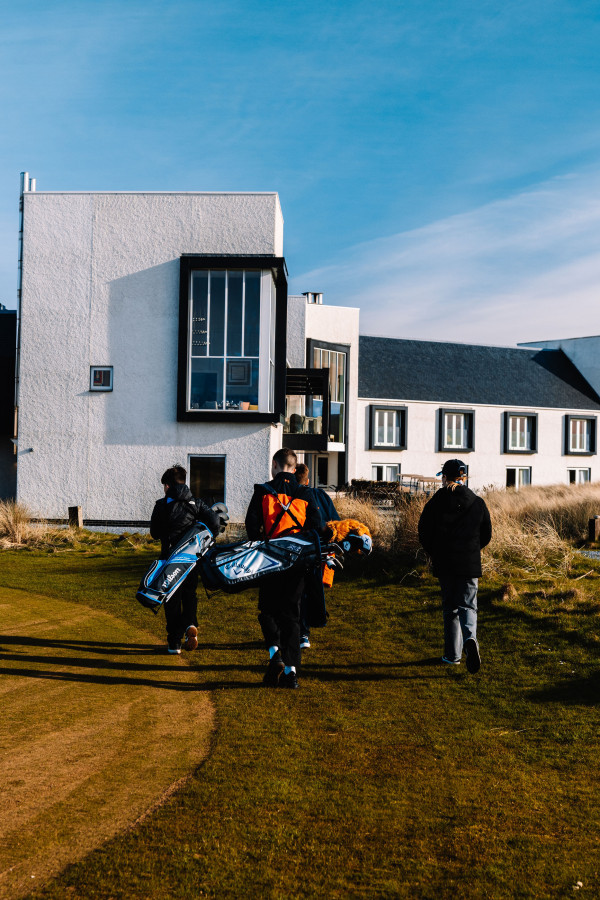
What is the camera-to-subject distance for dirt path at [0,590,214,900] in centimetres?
365

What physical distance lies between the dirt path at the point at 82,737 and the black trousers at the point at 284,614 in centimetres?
71

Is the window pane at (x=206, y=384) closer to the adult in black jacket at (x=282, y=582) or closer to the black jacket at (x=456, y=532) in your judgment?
the black jacket at (x=456, y=532)

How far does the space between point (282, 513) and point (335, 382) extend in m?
26.0

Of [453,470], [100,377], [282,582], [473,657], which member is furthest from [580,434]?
[282,582]

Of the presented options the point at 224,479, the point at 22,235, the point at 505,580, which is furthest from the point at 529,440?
the point at 505,580

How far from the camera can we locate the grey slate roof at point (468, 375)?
4319cm

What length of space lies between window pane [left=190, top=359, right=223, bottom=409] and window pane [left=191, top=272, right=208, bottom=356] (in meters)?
0.33

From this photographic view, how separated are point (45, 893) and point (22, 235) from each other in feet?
66.3

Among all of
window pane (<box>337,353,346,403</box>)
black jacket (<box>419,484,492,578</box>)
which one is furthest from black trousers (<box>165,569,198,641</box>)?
window pane (<box>337,353,346,403</box>)

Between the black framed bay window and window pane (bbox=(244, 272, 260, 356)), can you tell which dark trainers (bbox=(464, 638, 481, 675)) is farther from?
the black framed bay window

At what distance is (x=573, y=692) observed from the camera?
6.46 meters

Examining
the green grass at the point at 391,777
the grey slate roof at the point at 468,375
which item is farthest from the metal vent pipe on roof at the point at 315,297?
the green grass at the point at 391,777

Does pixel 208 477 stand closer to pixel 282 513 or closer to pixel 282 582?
pixel 282 513

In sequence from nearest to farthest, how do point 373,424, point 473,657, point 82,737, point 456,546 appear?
point 82,737 → point 473,657 → point 456,546 → point 373,424
